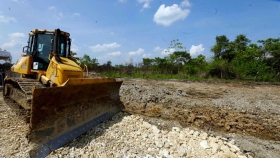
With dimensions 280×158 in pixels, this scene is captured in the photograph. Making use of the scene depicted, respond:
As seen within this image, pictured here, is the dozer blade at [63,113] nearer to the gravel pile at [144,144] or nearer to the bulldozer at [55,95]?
the bulldozer at [55,95]

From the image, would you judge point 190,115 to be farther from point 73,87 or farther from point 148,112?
point 73,87

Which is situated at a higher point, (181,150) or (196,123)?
(196,123)

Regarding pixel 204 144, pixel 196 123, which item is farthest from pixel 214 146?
pixel 196 123

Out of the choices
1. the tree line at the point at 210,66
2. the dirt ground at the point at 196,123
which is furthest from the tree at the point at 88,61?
the dirt ground at the point at 196,123

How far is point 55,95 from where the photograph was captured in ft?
11.6

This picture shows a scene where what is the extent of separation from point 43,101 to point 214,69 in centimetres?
2138

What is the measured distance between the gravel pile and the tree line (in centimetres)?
1638

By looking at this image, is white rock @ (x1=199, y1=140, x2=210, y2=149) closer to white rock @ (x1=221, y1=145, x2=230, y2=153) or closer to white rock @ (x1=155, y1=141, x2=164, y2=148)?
white rock @ (x1=221, y1=145, x2=230, y2=153)

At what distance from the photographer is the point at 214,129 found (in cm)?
506

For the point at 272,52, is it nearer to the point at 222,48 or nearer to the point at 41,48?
the point at 222,48

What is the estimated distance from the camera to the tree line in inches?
810

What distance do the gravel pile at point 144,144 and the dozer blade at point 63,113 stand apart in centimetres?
18

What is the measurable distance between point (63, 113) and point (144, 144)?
1.64 meters

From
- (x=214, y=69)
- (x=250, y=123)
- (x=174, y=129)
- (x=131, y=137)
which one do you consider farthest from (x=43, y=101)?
(x=214, y=69)
